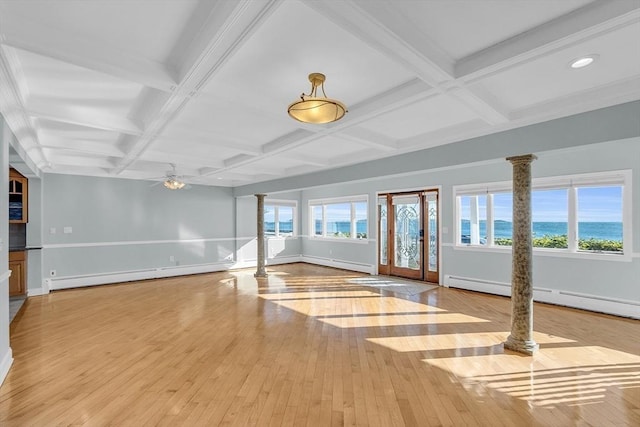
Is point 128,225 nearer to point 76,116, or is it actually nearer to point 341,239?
point 76,116

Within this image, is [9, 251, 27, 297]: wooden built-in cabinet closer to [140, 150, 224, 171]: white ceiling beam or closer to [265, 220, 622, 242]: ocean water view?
[140, 150, 224, 171]: white ceiling beam

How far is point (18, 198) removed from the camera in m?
5.61

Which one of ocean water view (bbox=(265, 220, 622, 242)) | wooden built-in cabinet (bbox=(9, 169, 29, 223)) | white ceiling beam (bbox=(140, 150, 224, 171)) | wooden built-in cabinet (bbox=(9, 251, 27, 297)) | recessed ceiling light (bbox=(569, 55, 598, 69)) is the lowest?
wooden built-in cabinet (bbox=(9, 251, 27, 297))

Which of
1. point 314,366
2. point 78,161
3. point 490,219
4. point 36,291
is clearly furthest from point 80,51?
point 490,219

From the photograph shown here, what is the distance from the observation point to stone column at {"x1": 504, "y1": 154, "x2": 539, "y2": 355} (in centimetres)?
337

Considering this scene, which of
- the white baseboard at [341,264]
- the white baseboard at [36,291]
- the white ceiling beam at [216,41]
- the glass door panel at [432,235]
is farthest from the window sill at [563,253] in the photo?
the white baseboard at [36,291]

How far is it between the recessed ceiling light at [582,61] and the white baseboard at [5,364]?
5.21 m

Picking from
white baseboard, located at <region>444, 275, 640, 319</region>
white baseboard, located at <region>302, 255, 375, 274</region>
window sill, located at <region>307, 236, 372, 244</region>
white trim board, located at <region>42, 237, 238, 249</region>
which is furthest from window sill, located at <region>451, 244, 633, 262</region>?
white trim board, located at <region>42, 237, 238, 249</region>

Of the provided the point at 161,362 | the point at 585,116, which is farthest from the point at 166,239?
the point at 585,116

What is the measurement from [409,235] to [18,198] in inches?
315

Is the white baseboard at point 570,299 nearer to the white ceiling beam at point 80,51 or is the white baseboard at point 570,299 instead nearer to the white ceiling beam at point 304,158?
the white ceiling beam at point 304,158

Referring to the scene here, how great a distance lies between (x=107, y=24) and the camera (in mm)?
1763

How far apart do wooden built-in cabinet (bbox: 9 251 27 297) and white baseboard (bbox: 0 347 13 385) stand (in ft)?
11.2

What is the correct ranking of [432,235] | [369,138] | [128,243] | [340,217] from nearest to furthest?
[369,138] < [432,235] < [128,243] < [340,217]
